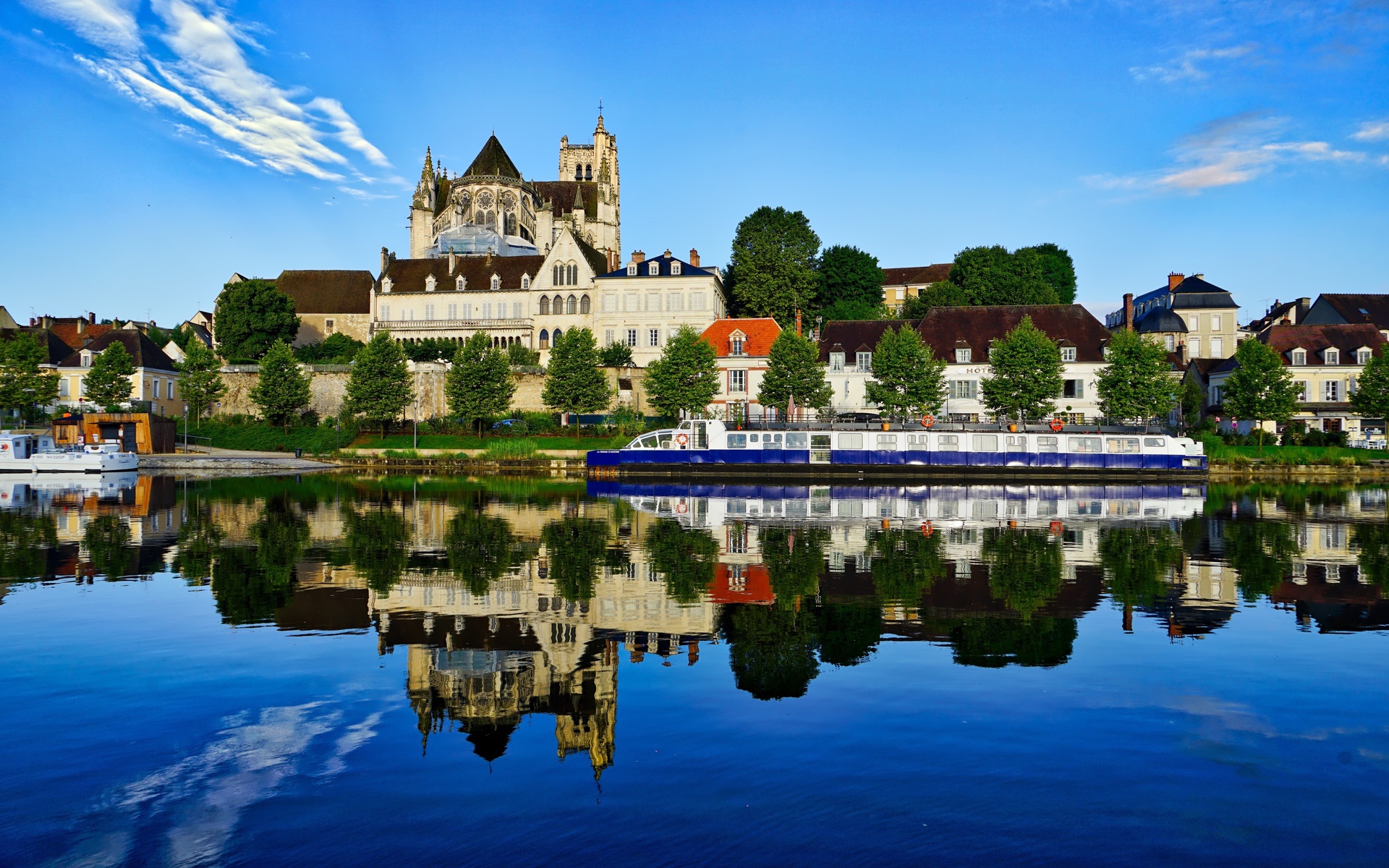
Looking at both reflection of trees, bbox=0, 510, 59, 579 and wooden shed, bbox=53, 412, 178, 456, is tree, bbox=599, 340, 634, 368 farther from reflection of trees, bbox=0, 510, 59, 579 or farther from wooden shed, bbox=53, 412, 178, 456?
reflection of trees, bbox=0, 510, 59, 579

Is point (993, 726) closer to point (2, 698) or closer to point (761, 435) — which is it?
point (2, 698)

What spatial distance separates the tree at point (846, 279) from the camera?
84250mm

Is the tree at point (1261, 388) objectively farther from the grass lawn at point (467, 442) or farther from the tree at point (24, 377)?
the tree at point (24, 377)

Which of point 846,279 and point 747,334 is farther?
point 846,279

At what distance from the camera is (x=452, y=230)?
94.9 metres

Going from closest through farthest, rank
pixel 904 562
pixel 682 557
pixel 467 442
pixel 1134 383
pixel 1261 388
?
pixel 904 562
pixel 682 557
pixel 1134 383
pixel 467 442
pixel 1261 388

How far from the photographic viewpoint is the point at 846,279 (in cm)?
8412

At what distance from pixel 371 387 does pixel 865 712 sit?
59.7 meters

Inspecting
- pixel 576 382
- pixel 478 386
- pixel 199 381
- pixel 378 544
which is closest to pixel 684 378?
pixel 576 382

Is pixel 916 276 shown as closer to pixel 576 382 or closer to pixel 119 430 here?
pixel 576 382

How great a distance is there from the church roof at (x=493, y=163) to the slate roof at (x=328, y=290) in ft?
52.4

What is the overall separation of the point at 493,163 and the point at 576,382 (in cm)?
4556

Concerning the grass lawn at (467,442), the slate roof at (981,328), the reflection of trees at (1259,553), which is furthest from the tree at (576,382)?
the reflection of trees at (1259,553)

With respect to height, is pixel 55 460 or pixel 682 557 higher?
pixel 55 460
